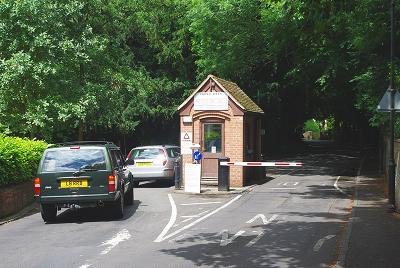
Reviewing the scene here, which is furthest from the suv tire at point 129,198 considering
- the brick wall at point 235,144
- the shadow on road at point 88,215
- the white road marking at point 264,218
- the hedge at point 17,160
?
the brick wall at point 235,144

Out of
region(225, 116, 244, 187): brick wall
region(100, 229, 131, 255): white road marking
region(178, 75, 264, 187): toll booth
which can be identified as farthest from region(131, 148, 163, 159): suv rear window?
region(100, 229, 131, 255): white road marking

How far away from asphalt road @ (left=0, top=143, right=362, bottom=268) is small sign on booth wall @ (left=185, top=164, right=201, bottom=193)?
0.96m

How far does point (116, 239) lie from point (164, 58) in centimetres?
2487

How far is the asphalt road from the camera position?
805cm

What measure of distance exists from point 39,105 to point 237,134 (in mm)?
7807

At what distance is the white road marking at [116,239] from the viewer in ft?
29.2

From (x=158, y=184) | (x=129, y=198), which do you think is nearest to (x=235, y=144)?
(x=158, y=184)

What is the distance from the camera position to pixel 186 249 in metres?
8.81

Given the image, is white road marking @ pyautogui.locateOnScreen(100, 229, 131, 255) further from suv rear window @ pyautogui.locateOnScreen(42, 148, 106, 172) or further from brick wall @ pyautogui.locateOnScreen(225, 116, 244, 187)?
brick wall @ pyautogui.locateOnScreen(225, 116, 244, 187)

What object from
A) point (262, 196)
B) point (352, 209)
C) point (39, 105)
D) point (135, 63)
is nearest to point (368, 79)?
point (262, 196)

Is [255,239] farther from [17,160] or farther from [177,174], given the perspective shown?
[177,174]

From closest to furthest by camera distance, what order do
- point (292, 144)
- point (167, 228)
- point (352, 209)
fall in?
point (167, 228), point (352, 209), point (292, 144)

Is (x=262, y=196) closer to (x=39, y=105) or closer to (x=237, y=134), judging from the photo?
(x=237, y=134)

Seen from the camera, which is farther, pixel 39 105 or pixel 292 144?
pixel 292 144
